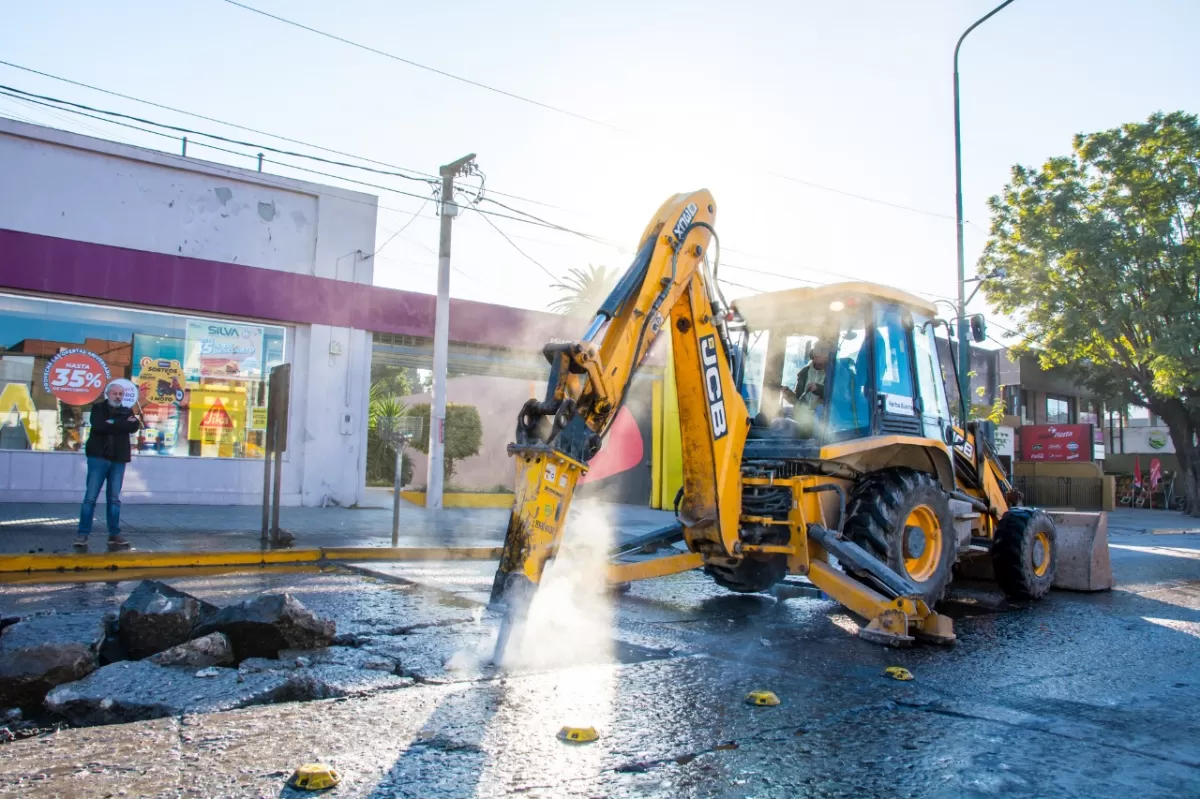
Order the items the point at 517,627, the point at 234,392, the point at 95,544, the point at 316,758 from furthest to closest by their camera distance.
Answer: the point at 234,392, the point at 95,544, the point at 517,627, the point at 316,758

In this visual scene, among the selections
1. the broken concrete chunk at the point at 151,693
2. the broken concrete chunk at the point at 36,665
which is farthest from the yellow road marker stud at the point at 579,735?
the broken concrete chunk at the point at 36,665

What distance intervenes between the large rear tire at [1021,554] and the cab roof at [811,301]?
227cm

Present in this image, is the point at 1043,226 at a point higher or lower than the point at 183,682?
higher

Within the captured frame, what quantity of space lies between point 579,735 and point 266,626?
213 cm

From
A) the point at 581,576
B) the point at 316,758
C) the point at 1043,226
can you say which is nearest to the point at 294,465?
the point at 581,576

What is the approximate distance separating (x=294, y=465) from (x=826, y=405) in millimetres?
12020

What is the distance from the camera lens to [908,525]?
6973mm

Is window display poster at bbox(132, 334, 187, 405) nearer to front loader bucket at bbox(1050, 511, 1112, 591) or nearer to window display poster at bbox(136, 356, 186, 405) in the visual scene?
window display poster at bbox(136, 356, 186, 405)

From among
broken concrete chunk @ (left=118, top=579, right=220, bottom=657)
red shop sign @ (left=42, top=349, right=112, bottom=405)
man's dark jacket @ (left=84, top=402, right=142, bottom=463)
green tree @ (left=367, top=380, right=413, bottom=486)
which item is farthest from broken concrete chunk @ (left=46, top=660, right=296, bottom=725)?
green tree @ (left=367, top=380, right=413, bottom=486)

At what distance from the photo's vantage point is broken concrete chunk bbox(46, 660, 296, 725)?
3.83 meters

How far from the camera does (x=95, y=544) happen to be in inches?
384

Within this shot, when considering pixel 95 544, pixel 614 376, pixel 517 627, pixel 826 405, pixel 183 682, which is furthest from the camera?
pixel 95 544

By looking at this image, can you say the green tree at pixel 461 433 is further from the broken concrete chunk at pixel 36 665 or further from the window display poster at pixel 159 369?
the broken concrete chunk at pixel 36 665

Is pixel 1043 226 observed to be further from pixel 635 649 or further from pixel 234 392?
pixel 635 649
